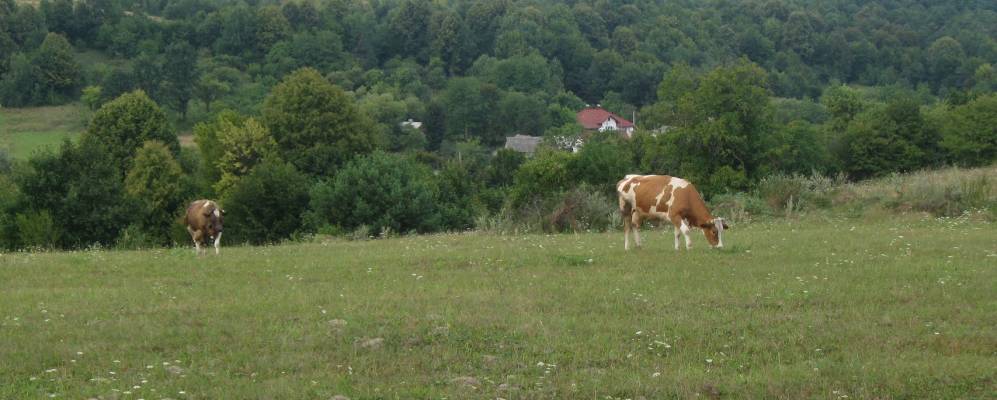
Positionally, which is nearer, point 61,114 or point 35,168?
point 35,168

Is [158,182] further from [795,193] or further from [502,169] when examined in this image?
[795,193]

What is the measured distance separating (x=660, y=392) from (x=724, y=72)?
63475mm

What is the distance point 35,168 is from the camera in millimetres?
49375

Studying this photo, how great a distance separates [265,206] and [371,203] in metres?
10.3

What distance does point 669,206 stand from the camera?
966 inches

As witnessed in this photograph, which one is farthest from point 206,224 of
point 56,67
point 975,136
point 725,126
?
point 56,67

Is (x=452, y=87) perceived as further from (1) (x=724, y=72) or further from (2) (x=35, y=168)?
(2) (x=35, y=168)

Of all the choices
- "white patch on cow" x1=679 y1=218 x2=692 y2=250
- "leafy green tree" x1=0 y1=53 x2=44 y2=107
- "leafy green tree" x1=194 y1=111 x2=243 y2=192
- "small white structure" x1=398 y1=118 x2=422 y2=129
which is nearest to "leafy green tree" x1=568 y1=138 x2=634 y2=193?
"leafy green tree" x1=194 y1=111 x2=243 y2=192

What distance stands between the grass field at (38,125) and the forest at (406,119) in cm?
423

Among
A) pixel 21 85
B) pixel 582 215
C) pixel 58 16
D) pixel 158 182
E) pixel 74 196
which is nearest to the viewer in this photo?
pixel 582 215

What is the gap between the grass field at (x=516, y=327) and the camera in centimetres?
1178

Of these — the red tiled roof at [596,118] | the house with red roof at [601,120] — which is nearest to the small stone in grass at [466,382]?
the house with red roof at [601,120]

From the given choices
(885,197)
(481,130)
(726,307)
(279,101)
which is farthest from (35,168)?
(481,130)

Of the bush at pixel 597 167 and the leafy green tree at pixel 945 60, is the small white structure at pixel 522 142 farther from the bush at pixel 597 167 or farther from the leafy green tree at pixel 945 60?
the leafy green tree at pixel 945 60
